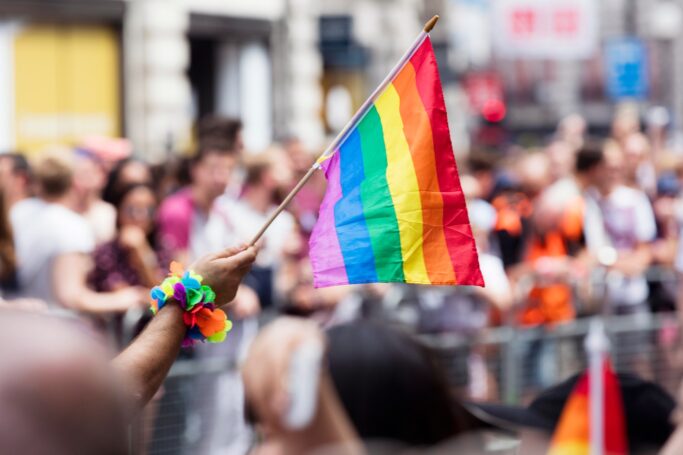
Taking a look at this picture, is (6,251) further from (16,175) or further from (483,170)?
(483,170)

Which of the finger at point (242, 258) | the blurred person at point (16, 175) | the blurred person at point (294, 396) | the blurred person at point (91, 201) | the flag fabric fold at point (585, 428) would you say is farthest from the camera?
the blurred person at point (16, 175)

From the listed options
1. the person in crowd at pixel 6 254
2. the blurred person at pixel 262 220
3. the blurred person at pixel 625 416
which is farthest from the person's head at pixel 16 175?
the blurred person at pixel 625 416

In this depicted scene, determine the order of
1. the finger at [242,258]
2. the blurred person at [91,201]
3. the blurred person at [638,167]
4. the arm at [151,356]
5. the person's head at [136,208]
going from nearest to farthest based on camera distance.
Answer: the arm at [151,356] < the finger at [242,258] < the person's head at [136,208] < the blurred person at [91,201] < the blurred person at [638,167]

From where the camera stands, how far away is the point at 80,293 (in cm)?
660

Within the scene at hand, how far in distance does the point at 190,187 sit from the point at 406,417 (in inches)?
185

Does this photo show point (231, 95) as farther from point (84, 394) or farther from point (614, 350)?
point (84, 394)

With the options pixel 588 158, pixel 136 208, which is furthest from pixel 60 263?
pixel 588 158

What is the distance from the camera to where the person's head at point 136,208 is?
7207 mm

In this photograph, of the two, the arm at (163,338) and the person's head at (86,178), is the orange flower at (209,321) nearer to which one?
the arm at (163,338)

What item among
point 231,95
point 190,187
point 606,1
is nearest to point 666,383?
point 190,187

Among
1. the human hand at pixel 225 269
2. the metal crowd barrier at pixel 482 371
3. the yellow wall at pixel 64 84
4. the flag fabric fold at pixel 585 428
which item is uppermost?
the yellow wall at pixel 64 84

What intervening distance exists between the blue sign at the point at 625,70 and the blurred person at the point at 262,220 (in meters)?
12.6

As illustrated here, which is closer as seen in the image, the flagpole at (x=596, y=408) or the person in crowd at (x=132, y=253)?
the flagpole at (x=596, y=408)

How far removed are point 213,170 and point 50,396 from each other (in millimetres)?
6132
